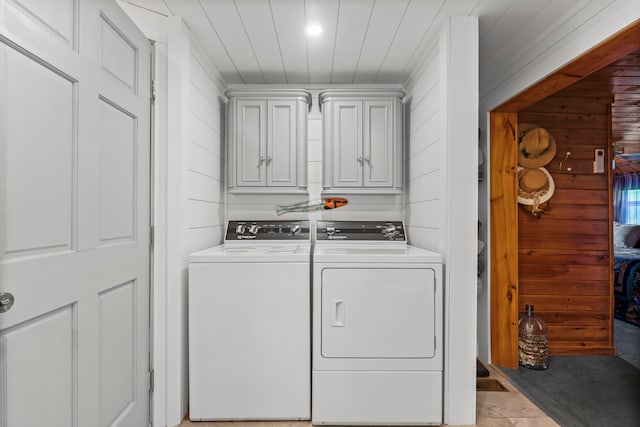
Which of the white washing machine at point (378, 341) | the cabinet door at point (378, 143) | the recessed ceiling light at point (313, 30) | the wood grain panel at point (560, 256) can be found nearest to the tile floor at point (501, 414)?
the white washing machine at point (378, 341)

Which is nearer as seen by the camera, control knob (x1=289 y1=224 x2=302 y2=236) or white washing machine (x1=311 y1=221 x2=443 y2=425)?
white washing machine (x1=311 y1=221 x2=443 y2=425)

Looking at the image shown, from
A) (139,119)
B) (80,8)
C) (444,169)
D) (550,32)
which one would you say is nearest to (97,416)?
(139,119)

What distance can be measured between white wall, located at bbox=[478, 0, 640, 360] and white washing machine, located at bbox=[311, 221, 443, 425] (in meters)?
1.10

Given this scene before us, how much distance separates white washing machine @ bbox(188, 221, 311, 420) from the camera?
Result: 2027 millimetres

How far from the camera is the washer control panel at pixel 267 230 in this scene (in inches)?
112

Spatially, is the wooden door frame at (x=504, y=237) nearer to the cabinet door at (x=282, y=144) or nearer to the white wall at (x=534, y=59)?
the white wall at (x=534, y=59)

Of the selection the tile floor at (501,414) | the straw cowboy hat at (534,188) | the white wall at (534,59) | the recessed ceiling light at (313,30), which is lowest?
the tile floor at (501,414)

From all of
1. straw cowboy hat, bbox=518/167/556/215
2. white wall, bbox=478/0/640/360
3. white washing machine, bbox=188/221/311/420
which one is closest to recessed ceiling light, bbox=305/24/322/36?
white wall, bbox=478/0/640/360

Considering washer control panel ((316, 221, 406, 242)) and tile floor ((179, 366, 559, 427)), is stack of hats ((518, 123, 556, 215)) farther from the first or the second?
tile floor ((179, 366, 559, 427))

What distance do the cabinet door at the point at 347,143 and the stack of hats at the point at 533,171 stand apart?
1.38 meters

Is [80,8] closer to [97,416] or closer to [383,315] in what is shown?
[97,416]

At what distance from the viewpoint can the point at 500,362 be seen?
9.17ft

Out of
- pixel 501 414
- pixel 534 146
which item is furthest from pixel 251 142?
pixel 501 414

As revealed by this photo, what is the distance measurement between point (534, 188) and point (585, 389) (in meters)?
1.50
